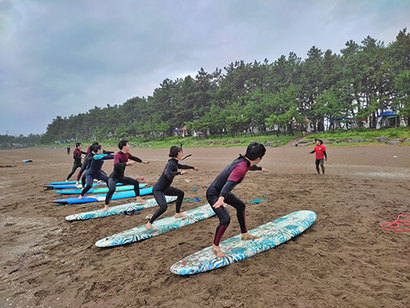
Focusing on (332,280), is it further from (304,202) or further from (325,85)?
(325,85)

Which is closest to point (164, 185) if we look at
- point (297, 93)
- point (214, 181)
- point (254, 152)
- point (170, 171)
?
point (170, 171)

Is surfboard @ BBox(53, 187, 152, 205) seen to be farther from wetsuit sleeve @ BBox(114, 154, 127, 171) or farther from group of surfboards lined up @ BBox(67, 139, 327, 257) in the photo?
wetsuit sleeve @ BBox(114, 154, 127, 171)

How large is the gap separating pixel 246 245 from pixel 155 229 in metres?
2.37

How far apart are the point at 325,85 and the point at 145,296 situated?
44661mm

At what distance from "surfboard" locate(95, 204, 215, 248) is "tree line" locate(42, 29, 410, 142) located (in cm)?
3125

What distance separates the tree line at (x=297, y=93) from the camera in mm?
33250

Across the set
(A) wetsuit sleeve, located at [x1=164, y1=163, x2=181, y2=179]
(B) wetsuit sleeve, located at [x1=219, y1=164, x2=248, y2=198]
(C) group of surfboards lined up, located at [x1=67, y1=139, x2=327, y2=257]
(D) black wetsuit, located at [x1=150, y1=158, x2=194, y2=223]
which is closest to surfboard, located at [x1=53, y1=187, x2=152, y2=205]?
(C) group of surfboards lined up, located at [x1=67, y1=139, x2=327, y2=257]

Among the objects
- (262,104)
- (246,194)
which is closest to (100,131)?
(262,104)

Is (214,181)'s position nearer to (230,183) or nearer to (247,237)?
(230,183)

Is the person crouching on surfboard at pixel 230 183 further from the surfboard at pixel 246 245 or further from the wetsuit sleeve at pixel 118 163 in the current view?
the wetsuit sleeve at pixel 118 163

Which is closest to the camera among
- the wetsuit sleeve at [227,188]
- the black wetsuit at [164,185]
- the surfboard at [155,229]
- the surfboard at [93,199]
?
the wetsuit sleeve at [227,188]

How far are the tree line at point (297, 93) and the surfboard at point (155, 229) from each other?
31.3 metres

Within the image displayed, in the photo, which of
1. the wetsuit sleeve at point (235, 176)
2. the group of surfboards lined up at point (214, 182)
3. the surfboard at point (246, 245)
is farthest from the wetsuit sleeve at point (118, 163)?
the wetsuit sleeve at point (235, 176)

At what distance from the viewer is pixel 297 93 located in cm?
3791
